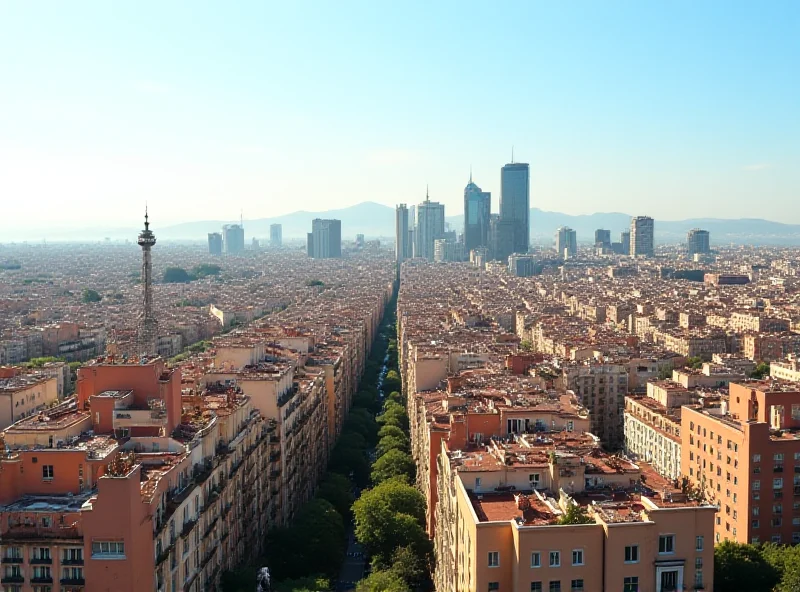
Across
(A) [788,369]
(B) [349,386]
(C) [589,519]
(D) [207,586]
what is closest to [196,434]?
(D) [207,586]

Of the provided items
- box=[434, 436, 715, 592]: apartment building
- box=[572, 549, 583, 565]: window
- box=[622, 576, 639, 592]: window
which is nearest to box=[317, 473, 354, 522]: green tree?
box=[434, 436, 715, 592]: apartment building

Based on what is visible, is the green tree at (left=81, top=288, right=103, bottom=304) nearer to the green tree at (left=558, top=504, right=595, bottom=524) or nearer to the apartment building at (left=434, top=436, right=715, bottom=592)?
the apartment building at (left=434, top=436, right=715, bottom=592)

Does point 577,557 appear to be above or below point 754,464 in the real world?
above

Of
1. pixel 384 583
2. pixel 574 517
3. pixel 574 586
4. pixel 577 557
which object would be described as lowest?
pixel 384 583

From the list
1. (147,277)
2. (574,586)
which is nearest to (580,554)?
(574,586)

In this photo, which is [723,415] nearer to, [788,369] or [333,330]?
[788,369]

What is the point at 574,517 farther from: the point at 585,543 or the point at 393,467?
the point at 393,467
